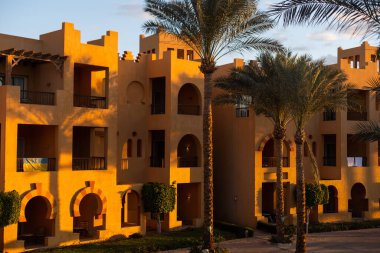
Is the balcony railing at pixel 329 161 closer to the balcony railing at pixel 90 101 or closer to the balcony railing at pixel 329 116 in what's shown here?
the balcony railing at pixel 329 116

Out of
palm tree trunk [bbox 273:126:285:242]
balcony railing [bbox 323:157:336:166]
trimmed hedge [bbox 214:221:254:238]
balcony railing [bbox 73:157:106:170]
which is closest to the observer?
balcony railing [bbox 73:157:106:170]

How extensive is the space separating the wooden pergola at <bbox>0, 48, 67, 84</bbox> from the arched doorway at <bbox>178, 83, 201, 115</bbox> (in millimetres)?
8921

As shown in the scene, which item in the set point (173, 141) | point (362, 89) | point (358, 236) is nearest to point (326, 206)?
point (358, 236)

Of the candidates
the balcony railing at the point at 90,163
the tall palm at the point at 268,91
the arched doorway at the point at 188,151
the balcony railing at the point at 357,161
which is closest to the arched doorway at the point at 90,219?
the balcony railing at the point at 90,163

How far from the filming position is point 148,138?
33344 millimetres

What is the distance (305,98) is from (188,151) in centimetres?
1179

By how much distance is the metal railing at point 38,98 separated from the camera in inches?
1049

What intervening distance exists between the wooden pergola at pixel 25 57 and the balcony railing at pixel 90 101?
271cm

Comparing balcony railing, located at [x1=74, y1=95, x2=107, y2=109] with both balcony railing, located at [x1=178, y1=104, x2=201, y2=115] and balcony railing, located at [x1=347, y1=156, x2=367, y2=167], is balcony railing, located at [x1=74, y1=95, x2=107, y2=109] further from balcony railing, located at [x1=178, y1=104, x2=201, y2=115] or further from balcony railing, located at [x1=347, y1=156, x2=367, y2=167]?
balcony railing, located at [x1=347, y1=156, x2=367, y2=167]

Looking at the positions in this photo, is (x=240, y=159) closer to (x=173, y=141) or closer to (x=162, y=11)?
(x=173, y=141)

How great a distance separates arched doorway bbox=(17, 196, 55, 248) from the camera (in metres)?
25.8

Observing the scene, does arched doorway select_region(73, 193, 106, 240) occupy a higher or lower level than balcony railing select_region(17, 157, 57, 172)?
lower

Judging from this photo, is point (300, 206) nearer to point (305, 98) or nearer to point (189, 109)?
point (305, 98)

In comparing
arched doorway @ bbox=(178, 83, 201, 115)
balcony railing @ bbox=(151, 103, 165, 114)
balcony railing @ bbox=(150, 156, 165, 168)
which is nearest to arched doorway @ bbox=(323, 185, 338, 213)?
arched doorway @ bbox=(178, 83, 201, 115)
